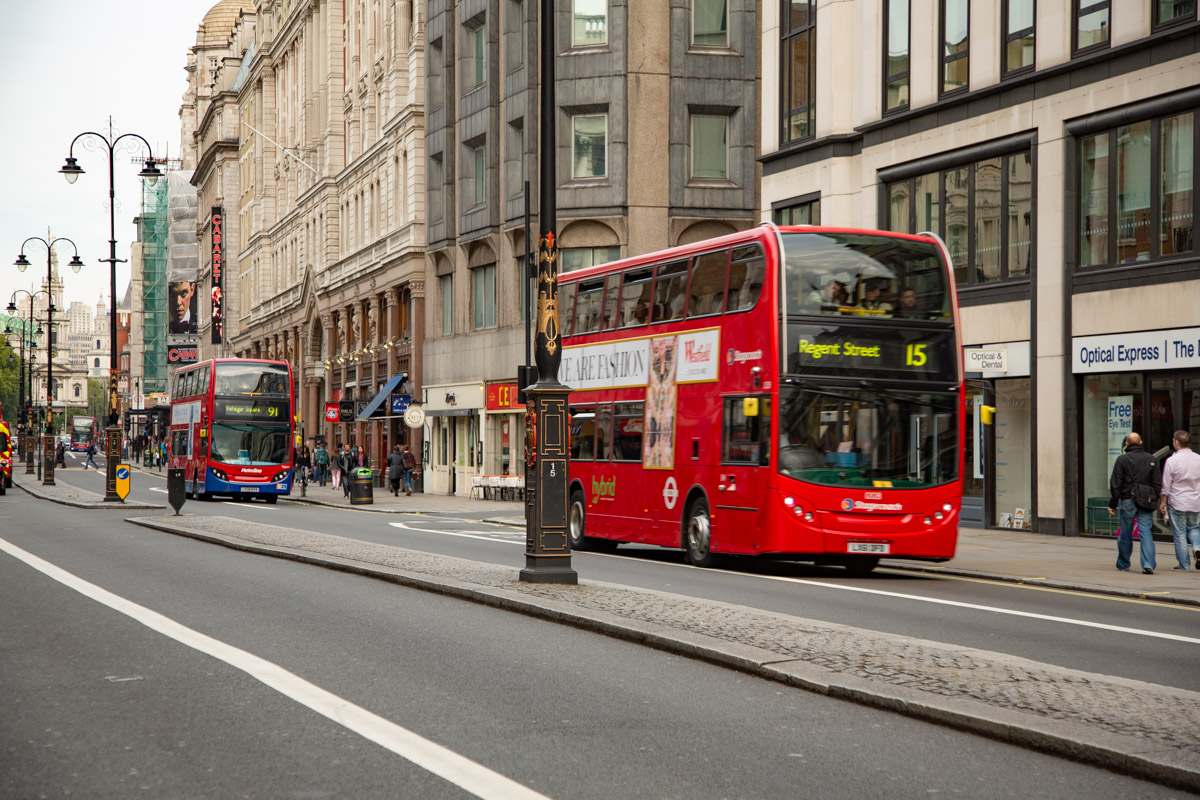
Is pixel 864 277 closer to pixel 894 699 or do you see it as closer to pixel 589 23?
pixel 894 699

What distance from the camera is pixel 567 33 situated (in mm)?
42250

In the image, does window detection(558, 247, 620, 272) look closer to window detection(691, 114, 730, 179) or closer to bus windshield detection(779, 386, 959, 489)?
window detection(691, 114, 730, 179)

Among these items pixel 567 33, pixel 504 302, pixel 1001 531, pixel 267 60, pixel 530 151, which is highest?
pixel 267 60

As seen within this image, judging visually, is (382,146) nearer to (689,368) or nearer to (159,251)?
(689,368)

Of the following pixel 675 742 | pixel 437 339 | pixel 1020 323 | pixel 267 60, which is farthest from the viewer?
pixel 267 60

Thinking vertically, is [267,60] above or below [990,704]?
Answer: above

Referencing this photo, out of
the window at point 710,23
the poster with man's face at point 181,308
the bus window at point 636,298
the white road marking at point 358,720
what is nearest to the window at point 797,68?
the window at point 710,23

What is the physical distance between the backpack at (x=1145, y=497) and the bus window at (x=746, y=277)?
17.5 ft

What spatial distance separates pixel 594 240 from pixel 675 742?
3536 centimetres

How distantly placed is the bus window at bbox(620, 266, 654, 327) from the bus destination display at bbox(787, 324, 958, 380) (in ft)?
12.6

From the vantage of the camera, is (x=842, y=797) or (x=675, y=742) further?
(x=675, y=742)

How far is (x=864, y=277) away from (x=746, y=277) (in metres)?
1.45

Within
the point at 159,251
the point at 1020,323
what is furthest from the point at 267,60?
the point at 1020,323

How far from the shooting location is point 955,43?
28047mm
